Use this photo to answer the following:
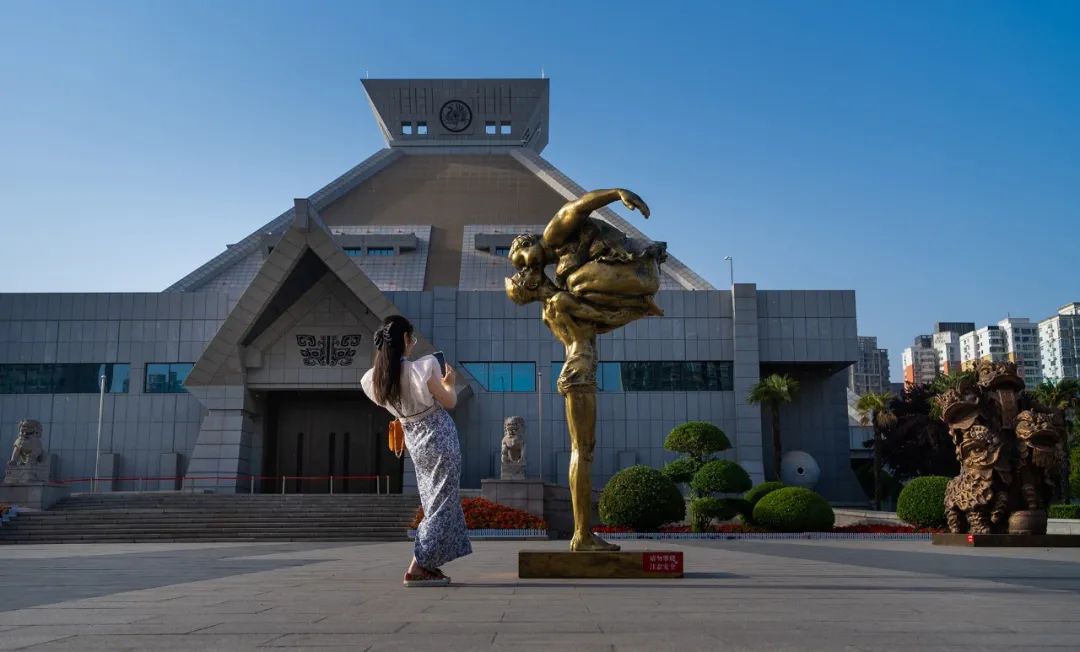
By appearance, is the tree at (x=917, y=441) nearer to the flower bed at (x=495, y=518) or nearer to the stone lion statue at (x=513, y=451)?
the stone lion statue at (x=513, y=451)

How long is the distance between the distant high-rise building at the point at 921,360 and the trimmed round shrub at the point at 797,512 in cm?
12791

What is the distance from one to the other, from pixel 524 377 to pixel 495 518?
44.8ft

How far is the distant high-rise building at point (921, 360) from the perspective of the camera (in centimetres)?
14738

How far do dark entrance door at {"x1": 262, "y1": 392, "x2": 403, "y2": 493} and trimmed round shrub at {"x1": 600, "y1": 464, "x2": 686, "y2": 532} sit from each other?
1528 centimetres

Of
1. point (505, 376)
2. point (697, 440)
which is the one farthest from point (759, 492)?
point (505, 376)

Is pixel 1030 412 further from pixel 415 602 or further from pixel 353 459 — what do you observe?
pixel 353 459

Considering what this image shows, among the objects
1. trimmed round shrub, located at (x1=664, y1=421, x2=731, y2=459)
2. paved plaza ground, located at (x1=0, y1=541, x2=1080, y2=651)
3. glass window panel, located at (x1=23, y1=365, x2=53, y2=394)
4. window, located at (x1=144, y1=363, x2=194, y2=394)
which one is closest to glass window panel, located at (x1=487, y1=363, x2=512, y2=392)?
trimmed round shrub, located at (x1=664, y1=421, x2=731, y2=459)

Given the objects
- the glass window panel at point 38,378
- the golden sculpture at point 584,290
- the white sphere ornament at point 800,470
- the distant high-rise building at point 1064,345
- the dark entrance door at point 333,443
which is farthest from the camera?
the distant high-rise building at point 1064,345

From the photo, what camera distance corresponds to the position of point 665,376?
3881 cm

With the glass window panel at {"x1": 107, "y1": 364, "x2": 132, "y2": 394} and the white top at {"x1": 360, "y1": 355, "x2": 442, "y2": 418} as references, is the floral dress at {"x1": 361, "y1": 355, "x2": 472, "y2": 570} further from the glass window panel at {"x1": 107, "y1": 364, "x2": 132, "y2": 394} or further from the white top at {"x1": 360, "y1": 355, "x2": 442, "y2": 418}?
the glass window panel at {"x1": 107, "y1": 364, "x2": 132, "y2": 394}

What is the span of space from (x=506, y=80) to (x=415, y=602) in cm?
5875

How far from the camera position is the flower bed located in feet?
81.6

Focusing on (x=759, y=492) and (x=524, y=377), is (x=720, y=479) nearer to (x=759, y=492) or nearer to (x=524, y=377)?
(x=759, y=492)

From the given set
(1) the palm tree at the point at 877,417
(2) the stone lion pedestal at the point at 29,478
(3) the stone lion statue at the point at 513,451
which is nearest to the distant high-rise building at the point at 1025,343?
(1) the palm tree at the point at 877,417
